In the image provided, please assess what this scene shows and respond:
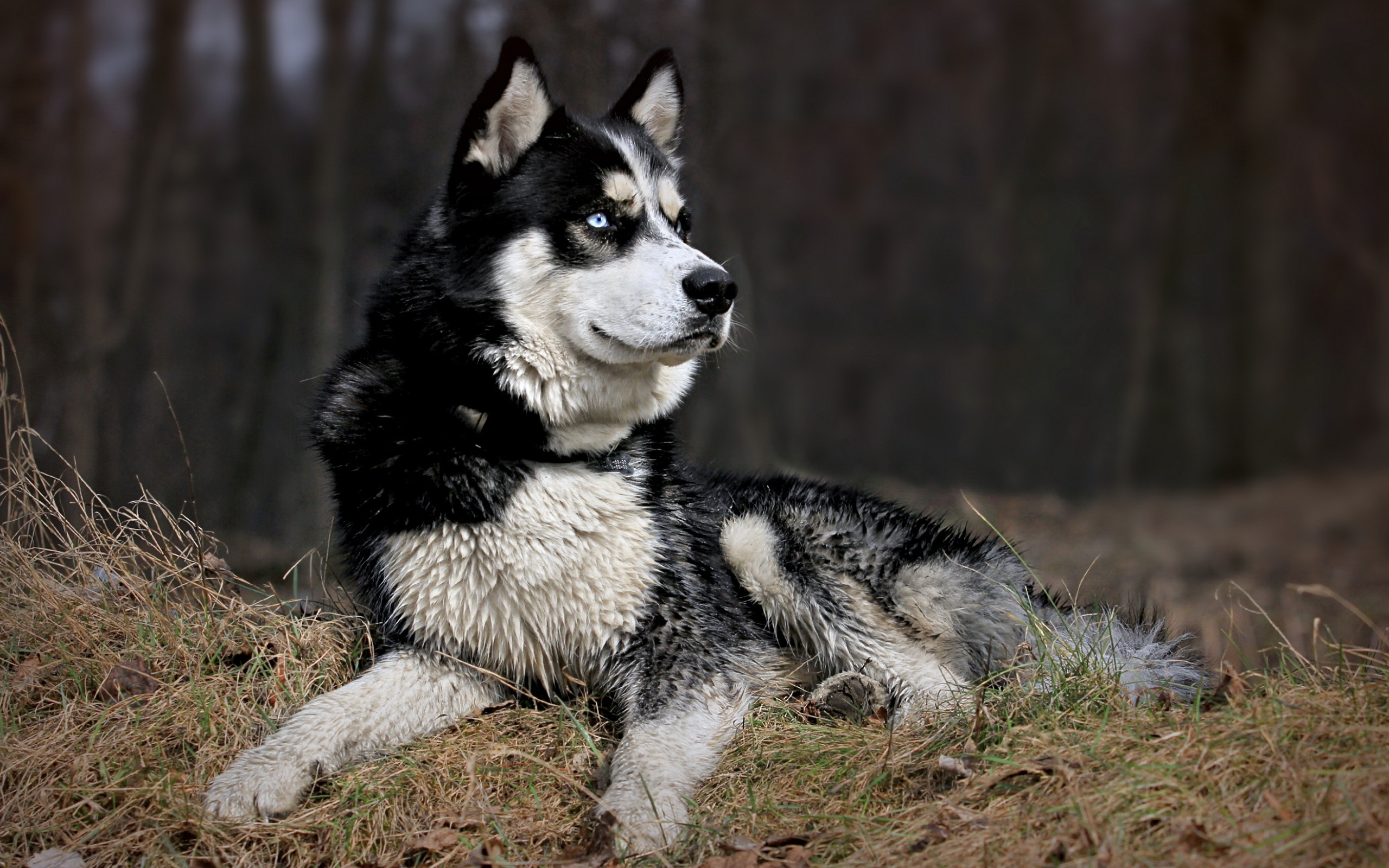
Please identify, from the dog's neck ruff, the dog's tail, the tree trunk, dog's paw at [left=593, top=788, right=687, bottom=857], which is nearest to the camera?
dog's paw at [left=593, top=788, right=687, bottom=857]

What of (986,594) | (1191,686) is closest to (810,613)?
(986,594)

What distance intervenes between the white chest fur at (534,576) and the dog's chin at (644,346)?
431 mm

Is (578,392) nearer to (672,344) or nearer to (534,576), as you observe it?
(672,344)

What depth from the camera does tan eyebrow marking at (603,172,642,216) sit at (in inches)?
126

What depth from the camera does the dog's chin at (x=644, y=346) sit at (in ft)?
9.91

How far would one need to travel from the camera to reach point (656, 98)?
3768mm

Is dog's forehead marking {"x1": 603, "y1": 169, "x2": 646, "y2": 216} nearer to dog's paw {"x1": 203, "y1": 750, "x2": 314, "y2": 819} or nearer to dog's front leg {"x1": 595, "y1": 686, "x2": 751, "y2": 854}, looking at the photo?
dog's front leg {"x1": 595, "y1": 686, "x2": 751, "y2": 854}

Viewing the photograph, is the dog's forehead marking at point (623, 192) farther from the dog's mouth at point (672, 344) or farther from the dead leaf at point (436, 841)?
the dead leaf at point (436, 841)

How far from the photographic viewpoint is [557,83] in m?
7.98

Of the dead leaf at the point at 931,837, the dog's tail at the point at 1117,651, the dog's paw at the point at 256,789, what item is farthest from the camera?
the dog's tail at the point at 1117,651

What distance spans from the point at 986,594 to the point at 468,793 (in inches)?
74.7

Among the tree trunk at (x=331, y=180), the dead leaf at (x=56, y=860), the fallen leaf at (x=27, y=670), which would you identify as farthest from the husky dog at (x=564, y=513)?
the tree trunk at (x=331, y=180)

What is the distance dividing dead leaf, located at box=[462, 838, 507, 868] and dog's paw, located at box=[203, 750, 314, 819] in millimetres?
619

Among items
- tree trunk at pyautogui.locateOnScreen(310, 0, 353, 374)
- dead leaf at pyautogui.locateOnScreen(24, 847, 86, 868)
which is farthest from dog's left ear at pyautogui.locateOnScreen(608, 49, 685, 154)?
tree trunk at pyautogui.locateOnScreen(310, 0, 353, 374)
